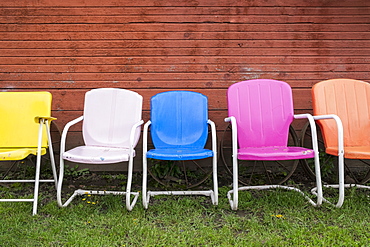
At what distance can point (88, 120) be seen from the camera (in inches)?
100

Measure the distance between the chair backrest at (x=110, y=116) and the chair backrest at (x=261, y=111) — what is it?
863mm

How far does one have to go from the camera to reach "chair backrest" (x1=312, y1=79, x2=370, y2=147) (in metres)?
2.48

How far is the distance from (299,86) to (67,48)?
2567 millimetres

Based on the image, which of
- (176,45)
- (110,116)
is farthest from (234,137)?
(176,45)

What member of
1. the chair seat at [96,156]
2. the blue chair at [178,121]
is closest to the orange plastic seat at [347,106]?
the blue chair at [178,121]

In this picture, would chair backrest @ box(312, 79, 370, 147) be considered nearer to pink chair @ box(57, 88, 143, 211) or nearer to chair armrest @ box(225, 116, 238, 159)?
chair armrest @ box(225, 116, 238, 159)

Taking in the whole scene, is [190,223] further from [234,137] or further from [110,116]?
[110,116]

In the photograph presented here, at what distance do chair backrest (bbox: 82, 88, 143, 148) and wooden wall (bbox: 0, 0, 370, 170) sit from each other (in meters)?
0.56

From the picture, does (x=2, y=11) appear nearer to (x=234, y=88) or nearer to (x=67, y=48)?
(x=67, y=48)

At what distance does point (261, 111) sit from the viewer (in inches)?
98.9

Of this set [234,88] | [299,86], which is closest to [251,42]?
[299,86]

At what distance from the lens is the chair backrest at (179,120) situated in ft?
8.23

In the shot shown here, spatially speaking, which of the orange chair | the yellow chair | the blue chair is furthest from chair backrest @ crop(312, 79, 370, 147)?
the yellow chair

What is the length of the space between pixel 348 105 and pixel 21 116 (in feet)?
9.58
